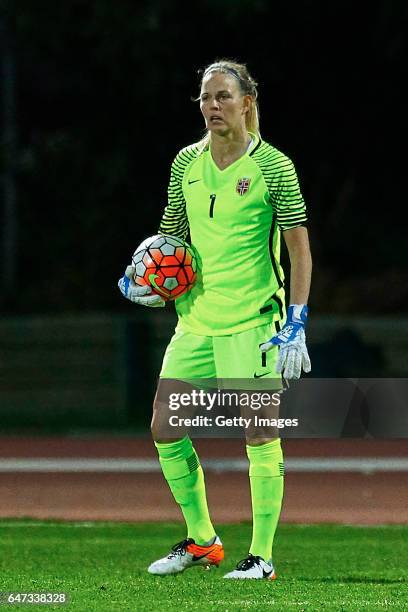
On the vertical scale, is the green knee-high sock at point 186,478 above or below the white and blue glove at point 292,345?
below

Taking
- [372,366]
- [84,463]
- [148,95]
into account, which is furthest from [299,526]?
[148,95]

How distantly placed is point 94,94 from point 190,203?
17358mm

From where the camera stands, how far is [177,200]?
7645 millimetres

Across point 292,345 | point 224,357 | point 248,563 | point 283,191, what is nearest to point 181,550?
point 248,563

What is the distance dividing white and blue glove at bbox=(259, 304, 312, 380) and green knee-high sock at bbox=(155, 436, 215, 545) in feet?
2.29

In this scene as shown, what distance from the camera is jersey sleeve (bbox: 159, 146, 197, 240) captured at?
7.61 metres

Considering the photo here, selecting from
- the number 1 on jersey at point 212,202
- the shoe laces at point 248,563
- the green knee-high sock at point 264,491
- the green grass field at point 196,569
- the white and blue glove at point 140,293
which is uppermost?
the number 1 on jersey at point 212,202

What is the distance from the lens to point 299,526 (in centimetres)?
1080

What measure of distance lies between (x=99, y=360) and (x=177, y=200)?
563 inches

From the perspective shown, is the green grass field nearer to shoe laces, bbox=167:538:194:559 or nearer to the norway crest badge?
shoe laces, bbox=167:538:194:559

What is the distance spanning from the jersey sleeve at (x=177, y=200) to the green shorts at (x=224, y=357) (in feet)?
1.87

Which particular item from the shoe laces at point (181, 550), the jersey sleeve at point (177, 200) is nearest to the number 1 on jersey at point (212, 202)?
the jersey sleeve at point (177, 200)

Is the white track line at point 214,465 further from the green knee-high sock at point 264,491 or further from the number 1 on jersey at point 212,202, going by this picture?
the number 1 on jersey at point 212,202

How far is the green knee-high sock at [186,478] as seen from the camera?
24.8 ft
